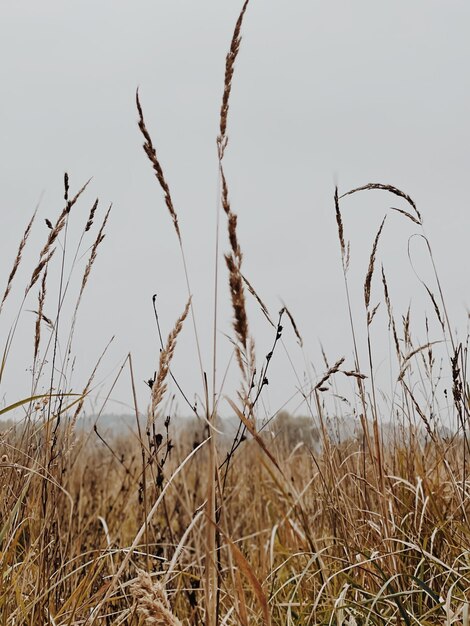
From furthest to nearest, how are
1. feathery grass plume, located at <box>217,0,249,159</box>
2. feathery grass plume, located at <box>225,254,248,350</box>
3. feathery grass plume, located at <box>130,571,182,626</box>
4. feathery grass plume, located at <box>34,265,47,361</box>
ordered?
feathery grass plume, located at <box>34,265,47,361</box> → feathery grass plume, located at <box>217,0,249,159</box> → feathery grass plume, located at <box>225,254,248,350</box> → feathery grass plume, located at <box>130,571,182,626</box>

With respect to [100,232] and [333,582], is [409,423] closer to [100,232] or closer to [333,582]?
[333,582]

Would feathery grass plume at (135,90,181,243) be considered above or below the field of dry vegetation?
above

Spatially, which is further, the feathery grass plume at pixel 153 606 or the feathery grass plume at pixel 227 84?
the feathery grass plume at pixel 227 84

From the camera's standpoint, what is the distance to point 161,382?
1.39m

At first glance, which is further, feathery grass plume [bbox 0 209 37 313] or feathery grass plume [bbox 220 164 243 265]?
feathery grass plume [bbox 0 209 37 313]

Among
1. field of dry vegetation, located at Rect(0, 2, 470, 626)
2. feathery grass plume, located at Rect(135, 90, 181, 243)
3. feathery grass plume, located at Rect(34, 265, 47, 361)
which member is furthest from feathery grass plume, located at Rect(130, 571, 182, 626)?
feathery grass plume, located at Rect(34, 265, 47, 361)

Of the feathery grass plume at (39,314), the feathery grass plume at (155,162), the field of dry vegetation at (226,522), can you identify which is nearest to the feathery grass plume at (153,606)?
the field of dry vegetation at (226,522)

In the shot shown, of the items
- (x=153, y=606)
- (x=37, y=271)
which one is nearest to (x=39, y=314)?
(x=37, y=271)

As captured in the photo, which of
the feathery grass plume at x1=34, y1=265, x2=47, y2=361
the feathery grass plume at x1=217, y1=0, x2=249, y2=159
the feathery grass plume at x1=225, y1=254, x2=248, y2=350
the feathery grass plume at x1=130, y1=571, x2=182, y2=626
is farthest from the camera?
the feathery grass plume at x1=34, y1=265, x2=47, y2=361

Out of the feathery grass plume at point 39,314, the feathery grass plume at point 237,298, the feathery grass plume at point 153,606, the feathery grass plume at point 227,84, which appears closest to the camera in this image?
the feathery grass plume at point 153,606

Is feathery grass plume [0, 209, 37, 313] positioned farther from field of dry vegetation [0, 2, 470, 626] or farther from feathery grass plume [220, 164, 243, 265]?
feathery grass plume [220, 164, 243, 265]

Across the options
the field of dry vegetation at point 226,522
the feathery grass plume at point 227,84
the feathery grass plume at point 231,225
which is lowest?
the field of dry vegetation at point 226,522

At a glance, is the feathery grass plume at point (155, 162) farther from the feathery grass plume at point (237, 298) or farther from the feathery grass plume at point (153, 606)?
the feathery grass plume at point (153, 606)

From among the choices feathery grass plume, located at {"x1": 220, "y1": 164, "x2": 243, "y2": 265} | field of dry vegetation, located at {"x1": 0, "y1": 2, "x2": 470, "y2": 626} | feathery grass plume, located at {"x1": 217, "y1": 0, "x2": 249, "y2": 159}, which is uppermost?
feathery grass plume, located at {"x1": 217, "y1": 0, "x2": 249, "y2": 159}
